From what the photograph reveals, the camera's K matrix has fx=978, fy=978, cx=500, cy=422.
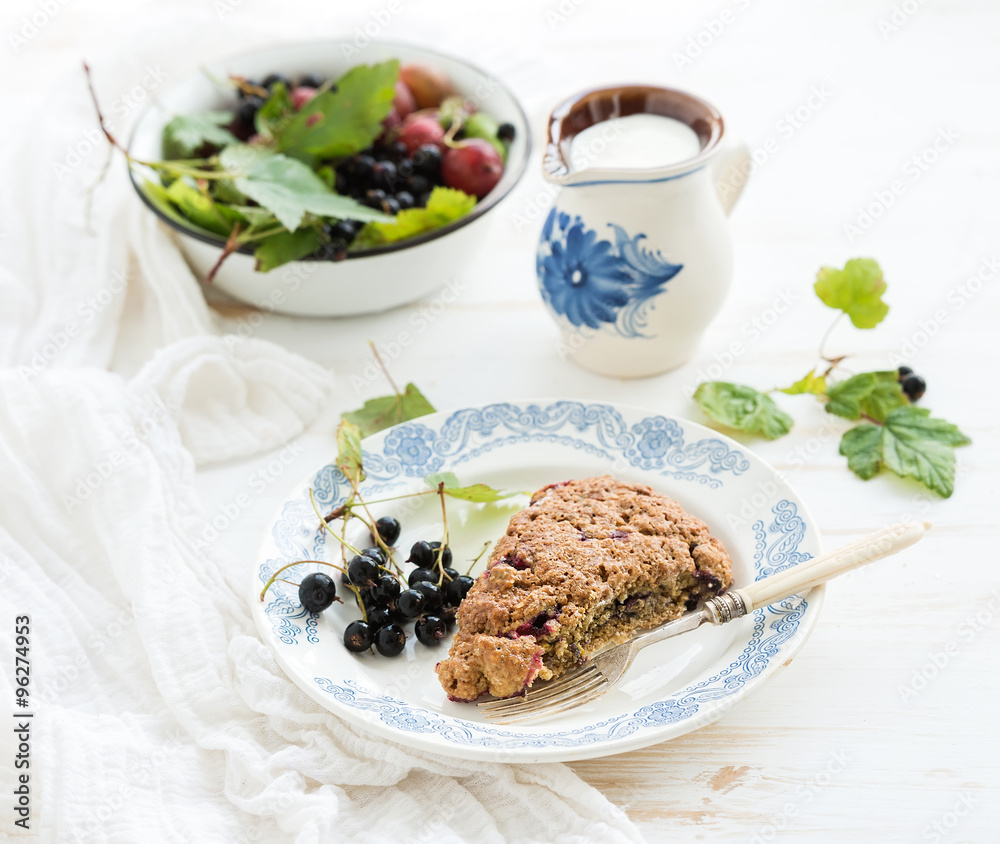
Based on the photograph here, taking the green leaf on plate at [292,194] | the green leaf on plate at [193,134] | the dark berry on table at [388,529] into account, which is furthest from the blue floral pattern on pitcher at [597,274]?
the green leaf on plate at [193,134]

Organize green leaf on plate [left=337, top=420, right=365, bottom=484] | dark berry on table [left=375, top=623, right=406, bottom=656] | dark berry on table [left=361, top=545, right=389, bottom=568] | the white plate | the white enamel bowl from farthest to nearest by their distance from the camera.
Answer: the white enamel bowl < green leaf on plate [left=337, top=420, right=365, bottom=484] < dark berry on table [left=361, top=545, right=389, bottom=568] < dark berry on table [left=375, top=623, right=406, bottom=656] < the white plate

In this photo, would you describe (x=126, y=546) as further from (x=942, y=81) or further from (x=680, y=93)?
(x=942, y=81)

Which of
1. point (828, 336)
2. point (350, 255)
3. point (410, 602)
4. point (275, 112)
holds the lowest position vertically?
point (828, 336)

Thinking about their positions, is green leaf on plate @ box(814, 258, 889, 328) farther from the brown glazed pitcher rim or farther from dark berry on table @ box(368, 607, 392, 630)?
dark berry on table @ box(368, 607, 392, 630)

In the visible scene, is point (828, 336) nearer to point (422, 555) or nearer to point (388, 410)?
point (388, 410)

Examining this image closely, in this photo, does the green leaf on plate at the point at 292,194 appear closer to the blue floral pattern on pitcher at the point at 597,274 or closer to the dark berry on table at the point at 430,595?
the blue floral pattern on pitcher at the point at 597,274

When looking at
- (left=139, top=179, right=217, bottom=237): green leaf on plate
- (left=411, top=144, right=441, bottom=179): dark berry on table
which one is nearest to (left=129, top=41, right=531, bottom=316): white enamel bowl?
(left=139, top=179, right=217, bottom=237): green leaf on plate

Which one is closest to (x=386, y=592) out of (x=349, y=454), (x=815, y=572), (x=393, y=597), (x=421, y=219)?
(x=393, y=597)
